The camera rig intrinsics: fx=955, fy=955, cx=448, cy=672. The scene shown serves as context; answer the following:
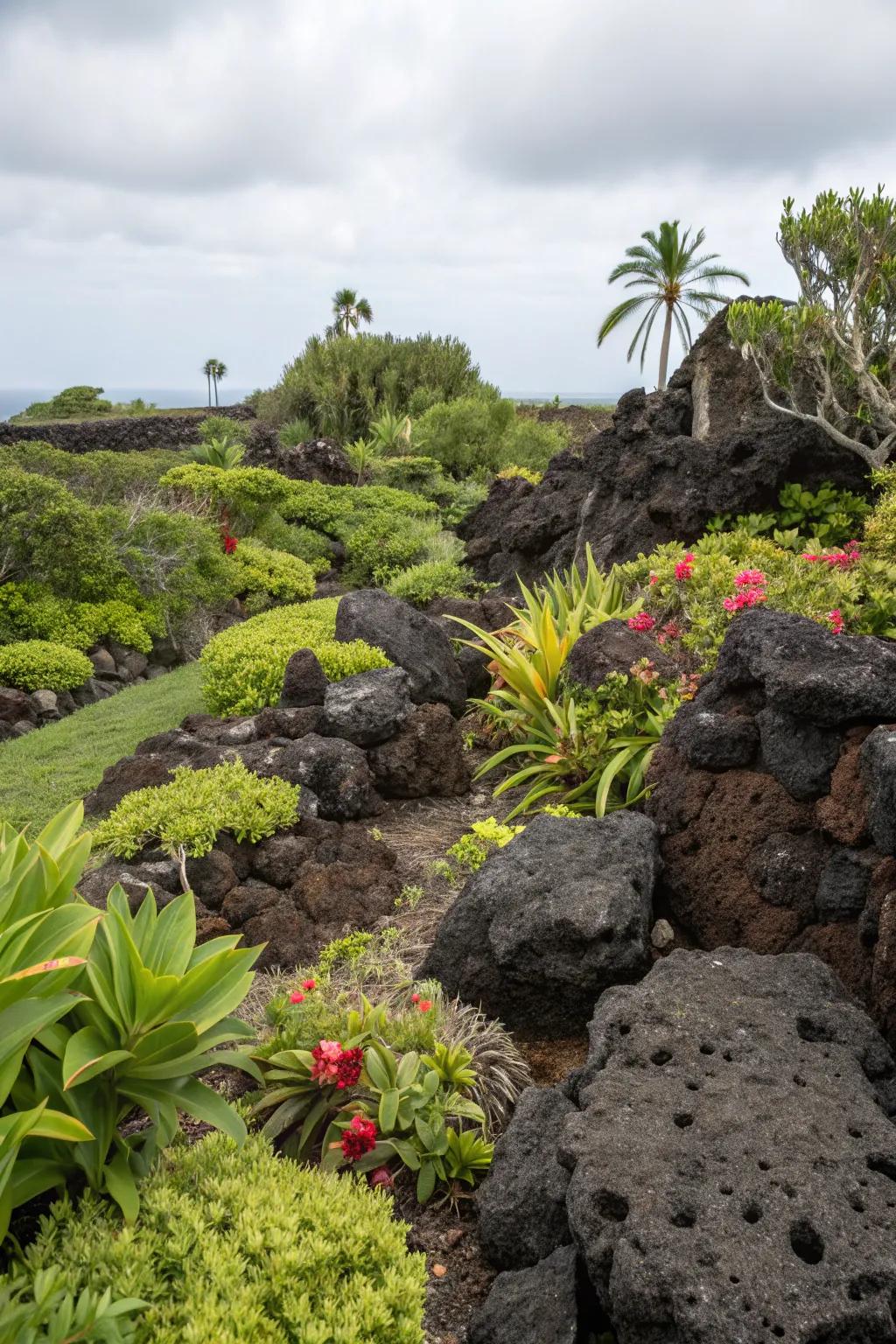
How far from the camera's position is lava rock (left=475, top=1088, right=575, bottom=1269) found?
2.59m

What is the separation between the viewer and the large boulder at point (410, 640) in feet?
24.1

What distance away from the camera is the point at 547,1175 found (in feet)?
8.64

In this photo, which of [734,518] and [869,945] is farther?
[734,518]

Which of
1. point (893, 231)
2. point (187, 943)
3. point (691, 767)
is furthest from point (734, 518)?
point (187, 943)

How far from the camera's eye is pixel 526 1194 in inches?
104

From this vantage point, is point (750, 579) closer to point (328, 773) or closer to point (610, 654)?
point (610, 654)

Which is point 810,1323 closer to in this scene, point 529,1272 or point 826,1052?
point 529,1272

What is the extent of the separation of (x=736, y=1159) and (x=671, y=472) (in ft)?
25.1

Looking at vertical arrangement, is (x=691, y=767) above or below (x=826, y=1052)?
above

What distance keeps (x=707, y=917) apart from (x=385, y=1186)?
69.1 inches

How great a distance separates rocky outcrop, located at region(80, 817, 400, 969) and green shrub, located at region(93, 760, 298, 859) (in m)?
0.08

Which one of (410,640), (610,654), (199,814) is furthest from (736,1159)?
(410,640)

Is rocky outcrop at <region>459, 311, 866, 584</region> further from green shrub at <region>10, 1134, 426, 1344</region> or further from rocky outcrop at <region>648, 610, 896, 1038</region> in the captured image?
green shrub at <region>10, 1134, 426, 1344</region>

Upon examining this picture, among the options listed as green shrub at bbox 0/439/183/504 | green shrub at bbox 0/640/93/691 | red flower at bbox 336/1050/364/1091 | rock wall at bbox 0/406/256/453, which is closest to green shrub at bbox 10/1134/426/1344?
red flower at bbox 336/1050/364/1091
